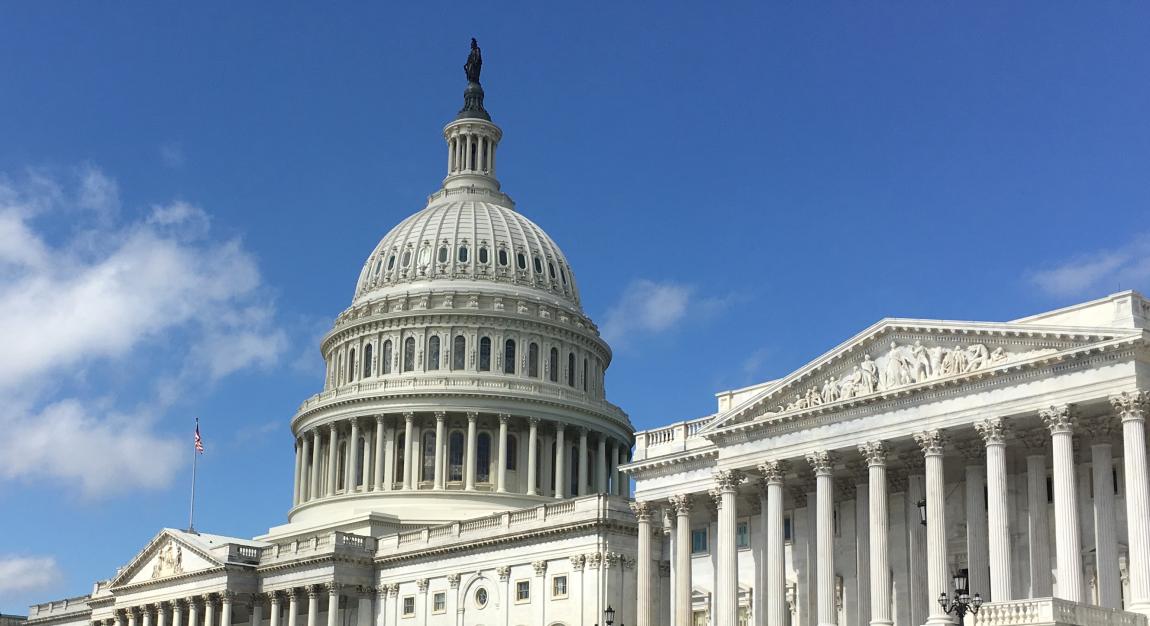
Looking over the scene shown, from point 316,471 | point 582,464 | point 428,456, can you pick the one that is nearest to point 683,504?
point 428,456

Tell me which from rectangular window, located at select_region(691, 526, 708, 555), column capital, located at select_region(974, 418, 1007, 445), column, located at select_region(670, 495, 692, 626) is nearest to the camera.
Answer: column capital, located at select_region(974, 418, 1007, 445)

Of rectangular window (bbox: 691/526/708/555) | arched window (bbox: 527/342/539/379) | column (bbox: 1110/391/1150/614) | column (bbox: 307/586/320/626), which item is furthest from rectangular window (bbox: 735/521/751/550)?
arched window (bbox: 527/342/539/379)

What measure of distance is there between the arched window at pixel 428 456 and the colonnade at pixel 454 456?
0.08 meters

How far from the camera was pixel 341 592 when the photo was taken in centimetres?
10131

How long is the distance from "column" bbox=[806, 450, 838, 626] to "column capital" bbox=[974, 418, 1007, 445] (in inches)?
311

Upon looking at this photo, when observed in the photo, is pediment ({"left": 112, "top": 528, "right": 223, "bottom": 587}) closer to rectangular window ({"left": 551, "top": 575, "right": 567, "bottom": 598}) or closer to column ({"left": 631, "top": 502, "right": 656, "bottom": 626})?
rectangular window ({"left": 551, "top": 575, "right": 567, "bottom": 598})

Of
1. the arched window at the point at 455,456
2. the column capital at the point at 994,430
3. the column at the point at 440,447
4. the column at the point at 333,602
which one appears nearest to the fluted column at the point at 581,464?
the arched window at the point at 455,456

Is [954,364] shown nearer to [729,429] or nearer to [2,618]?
[729,429]

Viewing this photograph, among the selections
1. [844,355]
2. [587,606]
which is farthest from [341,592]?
[844,355]

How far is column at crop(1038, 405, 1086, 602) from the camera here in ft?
186

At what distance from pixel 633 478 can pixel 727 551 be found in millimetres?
10215

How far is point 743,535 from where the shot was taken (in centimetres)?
7612

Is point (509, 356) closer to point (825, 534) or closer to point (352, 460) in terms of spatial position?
point (352, 460)

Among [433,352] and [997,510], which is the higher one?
[433,352]
